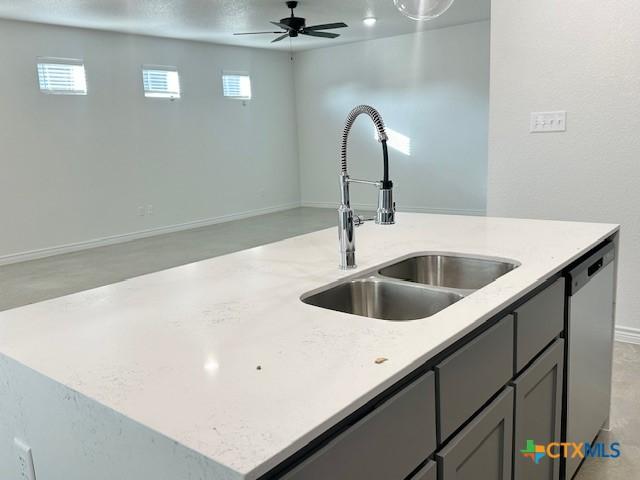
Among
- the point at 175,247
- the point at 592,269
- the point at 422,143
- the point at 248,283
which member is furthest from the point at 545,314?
the point at 422,143

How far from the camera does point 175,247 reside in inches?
262

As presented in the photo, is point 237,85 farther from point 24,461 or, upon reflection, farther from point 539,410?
point 24,461

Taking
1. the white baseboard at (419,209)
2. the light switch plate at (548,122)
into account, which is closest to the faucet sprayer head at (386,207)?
the light switch plate at (548,122)

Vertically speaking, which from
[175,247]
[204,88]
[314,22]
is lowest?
[175,247]

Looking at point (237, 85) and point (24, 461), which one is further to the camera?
point (237, 85)

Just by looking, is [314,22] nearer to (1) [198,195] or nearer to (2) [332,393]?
(1) [198,195]

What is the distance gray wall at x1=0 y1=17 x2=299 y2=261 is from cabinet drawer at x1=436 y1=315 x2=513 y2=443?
6147 millimetres

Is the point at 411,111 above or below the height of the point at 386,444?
above

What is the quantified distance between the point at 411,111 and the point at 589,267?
6.69m

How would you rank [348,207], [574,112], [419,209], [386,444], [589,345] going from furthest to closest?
1. [419,209]
2. [574,112]
3. [589,345]
4. [348,207]
5. [386,444]

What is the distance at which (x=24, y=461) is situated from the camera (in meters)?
1.17

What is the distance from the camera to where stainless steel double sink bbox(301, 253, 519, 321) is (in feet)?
5.20

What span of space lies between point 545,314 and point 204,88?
24.0 feet
